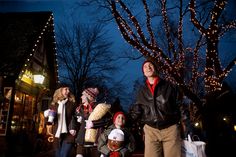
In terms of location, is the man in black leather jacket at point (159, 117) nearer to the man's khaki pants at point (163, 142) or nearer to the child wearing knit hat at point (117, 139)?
the man's khaki pants at point (163, 142)

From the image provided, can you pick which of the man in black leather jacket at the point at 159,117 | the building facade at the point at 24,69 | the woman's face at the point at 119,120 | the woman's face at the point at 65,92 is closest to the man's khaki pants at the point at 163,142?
the man in black leather jacket at the point at 159,117

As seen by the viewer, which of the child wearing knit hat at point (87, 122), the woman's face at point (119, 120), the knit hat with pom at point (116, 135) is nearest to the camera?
the knit hat with pom at point (116, 135)

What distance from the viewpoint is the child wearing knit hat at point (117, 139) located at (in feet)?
16.6

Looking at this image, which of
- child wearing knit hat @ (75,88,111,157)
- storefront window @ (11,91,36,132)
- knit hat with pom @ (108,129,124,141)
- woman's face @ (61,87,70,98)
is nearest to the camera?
knit hat with pom @ (108,129,124,141)

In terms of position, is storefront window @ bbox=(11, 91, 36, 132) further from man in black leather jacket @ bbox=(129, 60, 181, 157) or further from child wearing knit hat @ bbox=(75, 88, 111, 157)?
man in black leather jacket @ bbox=(129, 60, 181, 157)

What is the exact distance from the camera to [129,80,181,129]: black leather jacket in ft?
12.0

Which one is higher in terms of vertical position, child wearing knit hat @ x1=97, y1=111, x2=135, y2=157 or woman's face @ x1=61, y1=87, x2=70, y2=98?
woman's face @ x1=61, y1=87, x2=70, y2=98

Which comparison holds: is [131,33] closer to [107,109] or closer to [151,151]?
[107,109]

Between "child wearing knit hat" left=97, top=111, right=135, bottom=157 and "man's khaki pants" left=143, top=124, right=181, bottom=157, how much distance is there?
4.49 ft

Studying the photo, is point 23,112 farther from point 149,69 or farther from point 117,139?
point 149,69

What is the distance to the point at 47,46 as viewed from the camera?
16578 mm

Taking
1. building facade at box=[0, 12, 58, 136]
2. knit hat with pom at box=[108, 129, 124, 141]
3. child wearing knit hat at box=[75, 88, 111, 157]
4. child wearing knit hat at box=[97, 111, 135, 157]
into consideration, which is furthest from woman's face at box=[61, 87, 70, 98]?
building facade at box=[0, 12, 58, 136]

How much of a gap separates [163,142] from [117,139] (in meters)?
1.47

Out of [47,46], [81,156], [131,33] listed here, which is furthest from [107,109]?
[47,46]
